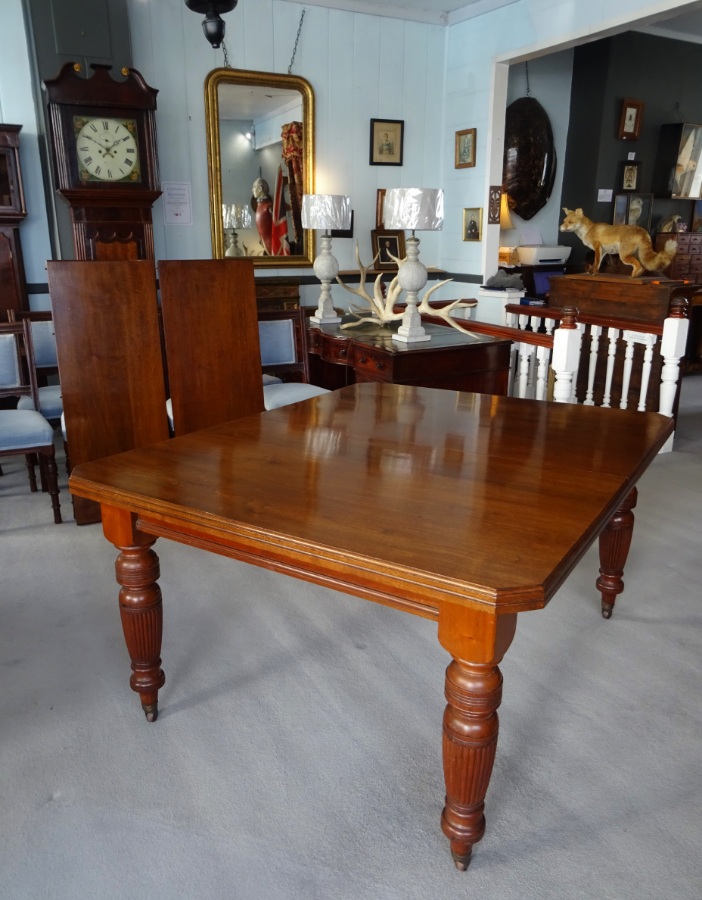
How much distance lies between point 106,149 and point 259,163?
1.20 metres

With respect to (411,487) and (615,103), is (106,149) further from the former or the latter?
(615,103)

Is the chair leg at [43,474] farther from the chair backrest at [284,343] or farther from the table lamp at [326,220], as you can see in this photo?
the table lamp at [326,220]

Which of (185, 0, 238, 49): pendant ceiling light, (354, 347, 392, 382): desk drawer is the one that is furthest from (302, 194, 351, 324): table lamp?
(185, 0, 238, 49): pendant ceiling light

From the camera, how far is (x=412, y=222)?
328cm

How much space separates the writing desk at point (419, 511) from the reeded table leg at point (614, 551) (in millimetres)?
22

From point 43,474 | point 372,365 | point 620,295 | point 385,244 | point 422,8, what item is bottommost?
point 43,474

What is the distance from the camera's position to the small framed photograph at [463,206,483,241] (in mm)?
5418

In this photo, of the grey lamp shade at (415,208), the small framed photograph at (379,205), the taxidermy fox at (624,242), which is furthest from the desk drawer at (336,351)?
the taxidermy fox at (624,242)

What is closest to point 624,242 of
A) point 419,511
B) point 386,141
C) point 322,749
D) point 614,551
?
point 386,141

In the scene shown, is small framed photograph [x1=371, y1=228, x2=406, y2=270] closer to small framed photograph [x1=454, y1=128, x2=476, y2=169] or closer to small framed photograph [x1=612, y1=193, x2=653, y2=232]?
small framed photograph [x1=454, y1=128, x2=476, y2=169]

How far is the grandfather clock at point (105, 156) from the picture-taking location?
159 inches

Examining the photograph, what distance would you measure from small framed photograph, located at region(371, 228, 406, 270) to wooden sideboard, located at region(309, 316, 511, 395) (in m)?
1.87

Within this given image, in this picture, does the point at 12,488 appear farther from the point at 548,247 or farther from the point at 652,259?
the point at 548,247

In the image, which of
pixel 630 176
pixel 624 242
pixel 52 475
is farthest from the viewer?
pixel 630 176
